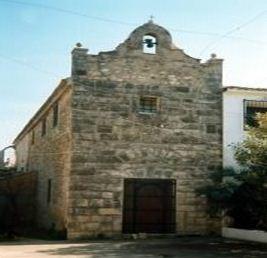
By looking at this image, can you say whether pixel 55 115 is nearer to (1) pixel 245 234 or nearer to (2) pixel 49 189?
(2) pixel 49 189

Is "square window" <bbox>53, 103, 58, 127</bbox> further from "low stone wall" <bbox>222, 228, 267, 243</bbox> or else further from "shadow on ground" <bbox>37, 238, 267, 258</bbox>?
"low stone wall" <bbox>222, 228, 267, 243</bbox>

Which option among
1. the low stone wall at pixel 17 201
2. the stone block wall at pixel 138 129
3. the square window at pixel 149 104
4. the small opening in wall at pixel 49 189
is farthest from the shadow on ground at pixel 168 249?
the small opening in wall at pixel 49 189

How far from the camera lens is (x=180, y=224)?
2016 centimetres

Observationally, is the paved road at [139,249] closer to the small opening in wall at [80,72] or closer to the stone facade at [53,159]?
the stone facade at [53,159]

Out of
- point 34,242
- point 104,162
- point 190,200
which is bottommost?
point 34,242

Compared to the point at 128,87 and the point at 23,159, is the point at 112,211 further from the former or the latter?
the point at 23,159

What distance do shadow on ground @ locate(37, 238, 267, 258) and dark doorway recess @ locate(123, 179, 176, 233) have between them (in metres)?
1.15

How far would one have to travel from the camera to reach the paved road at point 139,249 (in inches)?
579

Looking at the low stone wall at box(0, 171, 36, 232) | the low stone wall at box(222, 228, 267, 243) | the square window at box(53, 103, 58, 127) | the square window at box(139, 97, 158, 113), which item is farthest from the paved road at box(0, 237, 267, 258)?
the square window at box(53, 103, 58, 127)

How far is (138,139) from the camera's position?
20094 millimetres

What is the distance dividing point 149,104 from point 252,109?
4.22 metres

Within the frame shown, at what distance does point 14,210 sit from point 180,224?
6792 millimetres

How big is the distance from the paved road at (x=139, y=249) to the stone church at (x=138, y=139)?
131cm

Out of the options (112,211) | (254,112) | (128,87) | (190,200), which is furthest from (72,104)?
(254,112)
